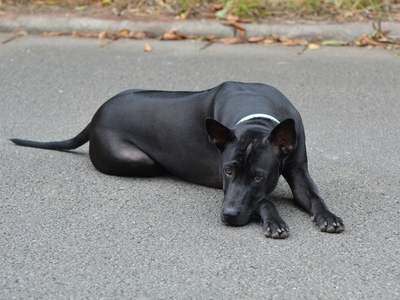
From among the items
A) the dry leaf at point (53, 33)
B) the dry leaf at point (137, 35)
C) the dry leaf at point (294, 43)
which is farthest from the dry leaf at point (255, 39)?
the dry leaf at point (53, 33)

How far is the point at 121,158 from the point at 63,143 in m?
0.72

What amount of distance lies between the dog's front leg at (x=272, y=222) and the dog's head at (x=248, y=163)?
0.07 meters

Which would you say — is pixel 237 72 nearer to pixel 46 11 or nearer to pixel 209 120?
pixel 46 11

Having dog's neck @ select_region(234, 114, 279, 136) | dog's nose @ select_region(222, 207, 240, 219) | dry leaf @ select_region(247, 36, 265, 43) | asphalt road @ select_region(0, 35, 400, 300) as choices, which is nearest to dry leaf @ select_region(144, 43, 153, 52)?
asphalt road @ select_region(0, 35, 400, 300)

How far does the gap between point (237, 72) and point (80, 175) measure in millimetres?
2546

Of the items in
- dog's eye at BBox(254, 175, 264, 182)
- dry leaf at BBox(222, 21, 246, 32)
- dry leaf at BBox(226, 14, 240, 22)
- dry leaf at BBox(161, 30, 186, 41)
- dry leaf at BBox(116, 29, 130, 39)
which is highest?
dog's eye at BBox(254, 175, 264, 182)

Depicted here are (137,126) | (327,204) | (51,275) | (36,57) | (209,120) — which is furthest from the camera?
(36,57)

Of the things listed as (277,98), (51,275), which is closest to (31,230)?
(51,275)

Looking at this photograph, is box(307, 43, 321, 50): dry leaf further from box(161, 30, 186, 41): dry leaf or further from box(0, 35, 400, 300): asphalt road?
box(161, 30, 186, 41): dry leaf

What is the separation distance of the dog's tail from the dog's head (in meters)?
1.49

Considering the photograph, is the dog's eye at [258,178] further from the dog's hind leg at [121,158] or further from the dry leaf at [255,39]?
the dry leaf at [255,39]

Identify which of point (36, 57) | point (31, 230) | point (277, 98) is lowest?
point (36, 57)

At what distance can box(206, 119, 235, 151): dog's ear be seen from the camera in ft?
16.9

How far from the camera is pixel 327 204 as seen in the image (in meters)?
5.56
